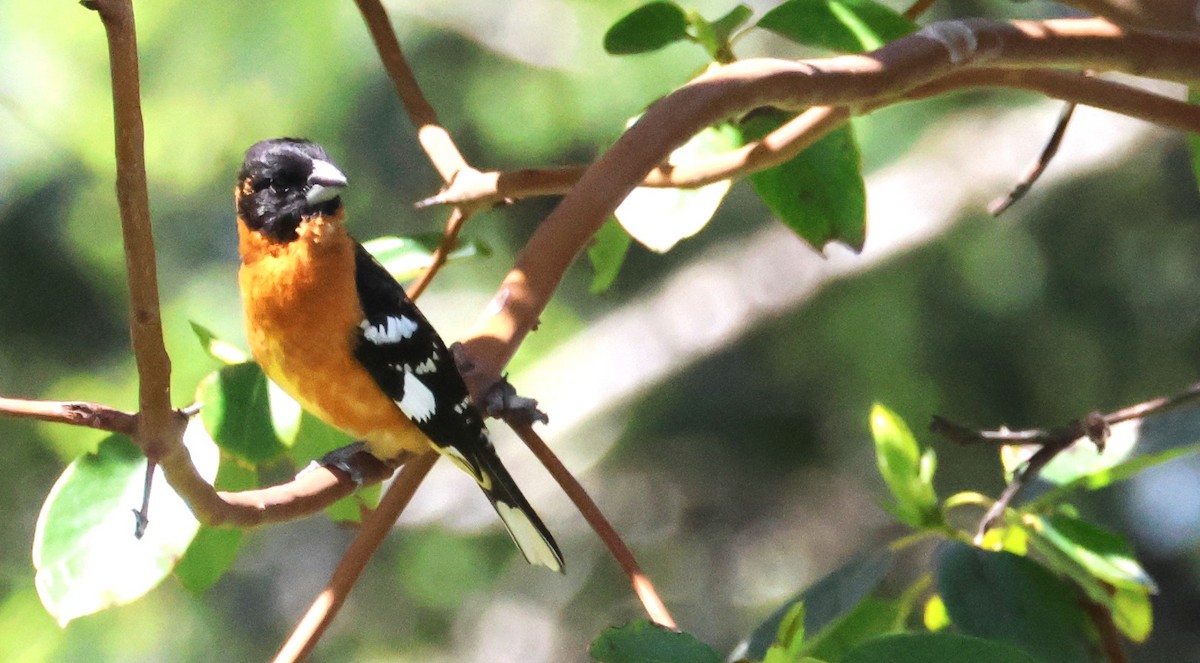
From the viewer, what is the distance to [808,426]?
4.66 m

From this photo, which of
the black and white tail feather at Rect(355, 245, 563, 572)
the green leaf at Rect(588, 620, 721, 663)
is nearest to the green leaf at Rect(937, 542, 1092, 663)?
the green leaf at Rect(588, 620, 721, 663)

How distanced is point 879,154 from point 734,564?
5.84 feet

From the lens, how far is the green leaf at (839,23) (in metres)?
1.50

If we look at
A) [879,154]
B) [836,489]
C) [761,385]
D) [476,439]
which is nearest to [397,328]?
[476,439]

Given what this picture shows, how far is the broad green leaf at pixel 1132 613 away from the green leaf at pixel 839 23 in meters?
0.71

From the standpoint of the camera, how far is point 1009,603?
1.29 m

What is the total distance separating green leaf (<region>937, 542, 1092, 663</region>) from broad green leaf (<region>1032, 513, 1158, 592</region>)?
38 millimetres

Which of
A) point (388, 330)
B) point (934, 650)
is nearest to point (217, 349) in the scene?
point (388, 330)

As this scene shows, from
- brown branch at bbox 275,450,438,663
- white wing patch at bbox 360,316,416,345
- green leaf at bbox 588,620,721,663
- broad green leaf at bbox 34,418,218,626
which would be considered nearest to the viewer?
green leaf at bbox 588,620,721,663

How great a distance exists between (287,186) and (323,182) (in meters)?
0.08

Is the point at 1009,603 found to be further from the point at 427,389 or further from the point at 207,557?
the point at 207,557

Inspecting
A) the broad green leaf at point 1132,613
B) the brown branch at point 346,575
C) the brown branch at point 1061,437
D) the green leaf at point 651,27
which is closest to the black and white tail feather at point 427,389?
the brown branch at point 346,575

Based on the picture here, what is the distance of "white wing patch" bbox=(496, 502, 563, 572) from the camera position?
1.63 metres

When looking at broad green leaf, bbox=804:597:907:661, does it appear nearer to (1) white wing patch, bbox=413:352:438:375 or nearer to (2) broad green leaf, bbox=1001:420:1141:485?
(2) broad green leaf, bbox=1001:420:1141:485
